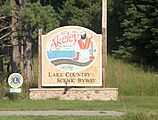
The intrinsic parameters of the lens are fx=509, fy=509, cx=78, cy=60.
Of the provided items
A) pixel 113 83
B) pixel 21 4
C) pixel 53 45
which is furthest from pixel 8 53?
pixel 53 45

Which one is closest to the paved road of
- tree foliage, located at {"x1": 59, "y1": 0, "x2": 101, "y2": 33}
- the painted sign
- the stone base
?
the painted sign

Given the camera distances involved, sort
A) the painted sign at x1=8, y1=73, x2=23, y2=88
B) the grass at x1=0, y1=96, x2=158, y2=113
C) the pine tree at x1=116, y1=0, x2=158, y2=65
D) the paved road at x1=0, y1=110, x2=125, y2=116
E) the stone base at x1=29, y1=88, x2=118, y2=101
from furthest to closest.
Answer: the pine tree at x1=116, y1=0, x2=158, y2=65
the stone base at x1=29, y1=88, x2=118, y2=101
the painted sign at x1=8, y1=73, x2=23, y2=88
the grass at x1=0, y1=96, x2=158, y2=113
the paved road at x1=0, y1=110, x2=125, y2=116

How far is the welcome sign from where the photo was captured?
23703 mm

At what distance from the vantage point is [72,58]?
23.7 meters

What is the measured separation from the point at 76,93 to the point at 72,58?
1665 millimetres

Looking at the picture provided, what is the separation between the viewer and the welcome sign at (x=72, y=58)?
23703mm

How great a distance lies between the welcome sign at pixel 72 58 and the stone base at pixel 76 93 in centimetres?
46

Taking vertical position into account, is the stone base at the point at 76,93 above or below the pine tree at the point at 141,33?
below

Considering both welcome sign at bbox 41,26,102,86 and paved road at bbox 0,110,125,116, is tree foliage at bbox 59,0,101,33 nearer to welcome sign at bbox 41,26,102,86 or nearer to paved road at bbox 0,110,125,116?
welcome sign at bbox 41,26,102,86

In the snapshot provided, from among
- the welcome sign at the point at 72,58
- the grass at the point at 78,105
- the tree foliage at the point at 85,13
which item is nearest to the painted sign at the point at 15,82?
the grass at the point at 78,105

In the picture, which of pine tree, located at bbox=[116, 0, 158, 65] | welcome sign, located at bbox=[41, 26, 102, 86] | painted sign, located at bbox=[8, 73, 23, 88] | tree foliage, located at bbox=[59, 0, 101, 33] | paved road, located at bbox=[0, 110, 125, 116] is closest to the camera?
paved road, located at bbox=[0, 110, 125, 116]

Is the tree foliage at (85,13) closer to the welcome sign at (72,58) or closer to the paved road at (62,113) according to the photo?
the welcome sign at (72,58)

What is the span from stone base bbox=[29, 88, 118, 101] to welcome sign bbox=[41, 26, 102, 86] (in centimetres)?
46

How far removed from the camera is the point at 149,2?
156 ft
